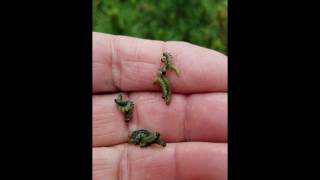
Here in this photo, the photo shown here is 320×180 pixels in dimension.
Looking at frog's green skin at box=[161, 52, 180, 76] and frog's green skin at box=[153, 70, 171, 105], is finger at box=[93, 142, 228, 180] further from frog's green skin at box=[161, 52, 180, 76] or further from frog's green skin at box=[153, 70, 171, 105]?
frog's green skin at box=[161, 52, 180, 76]

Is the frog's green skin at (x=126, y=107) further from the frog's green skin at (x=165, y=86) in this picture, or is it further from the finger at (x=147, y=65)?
the frog's green skin at (x=165, y=86)

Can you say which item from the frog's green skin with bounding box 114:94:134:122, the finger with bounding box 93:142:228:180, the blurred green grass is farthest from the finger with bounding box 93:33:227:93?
the blurred green grass

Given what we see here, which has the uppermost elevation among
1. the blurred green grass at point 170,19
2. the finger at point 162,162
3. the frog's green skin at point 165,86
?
the blurred green grass at point 170,19

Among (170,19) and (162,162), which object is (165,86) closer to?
(162,162)

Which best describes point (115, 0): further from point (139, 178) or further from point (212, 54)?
point (139, 178)

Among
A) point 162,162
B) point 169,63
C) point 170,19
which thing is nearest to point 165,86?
point 169,63

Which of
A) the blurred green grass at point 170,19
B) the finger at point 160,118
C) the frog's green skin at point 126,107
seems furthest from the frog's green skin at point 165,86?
the blurred green grass at point 170,19

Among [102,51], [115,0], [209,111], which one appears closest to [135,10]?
[115,0]
